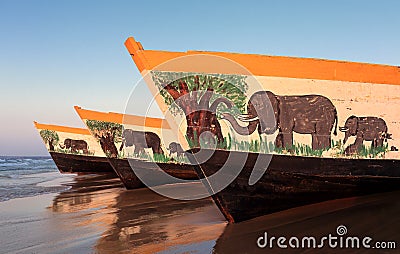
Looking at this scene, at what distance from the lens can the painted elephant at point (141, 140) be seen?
8.33 meters

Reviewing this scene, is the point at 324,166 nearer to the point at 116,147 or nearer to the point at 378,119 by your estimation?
the point at 378,119

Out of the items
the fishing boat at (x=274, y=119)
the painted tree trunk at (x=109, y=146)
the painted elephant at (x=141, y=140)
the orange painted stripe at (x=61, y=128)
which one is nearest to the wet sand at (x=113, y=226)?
the fishing boat at (x=274, y=119)

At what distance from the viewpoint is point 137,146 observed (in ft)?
28.1

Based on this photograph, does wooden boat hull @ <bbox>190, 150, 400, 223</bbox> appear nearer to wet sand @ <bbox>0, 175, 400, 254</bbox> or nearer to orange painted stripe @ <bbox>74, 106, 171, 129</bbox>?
wet sand @ <bbox>0, 175, 400, 254</bbox>

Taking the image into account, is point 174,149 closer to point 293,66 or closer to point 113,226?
point 113,226

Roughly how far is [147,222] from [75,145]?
983 centimetres

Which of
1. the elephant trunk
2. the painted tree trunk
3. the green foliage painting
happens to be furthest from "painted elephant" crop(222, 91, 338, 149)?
the painted tree trunk

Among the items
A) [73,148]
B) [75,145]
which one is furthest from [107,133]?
[73,148]

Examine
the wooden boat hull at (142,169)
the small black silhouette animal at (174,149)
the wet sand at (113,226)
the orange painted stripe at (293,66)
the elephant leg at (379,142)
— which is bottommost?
the wet sand at (113,226)

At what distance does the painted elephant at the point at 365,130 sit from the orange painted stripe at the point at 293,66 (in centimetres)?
48

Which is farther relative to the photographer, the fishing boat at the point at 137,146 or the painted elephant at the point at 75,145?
the painted elephant at the point at 75,145

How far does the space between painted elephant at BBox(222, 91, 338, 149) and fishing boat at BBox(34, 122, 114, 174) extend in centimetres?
980

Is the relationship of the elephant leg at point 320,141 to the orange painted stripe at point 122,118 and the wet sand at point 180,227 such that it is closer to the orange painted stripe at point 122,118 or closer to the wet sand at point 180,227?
the wet sand at point 180,227

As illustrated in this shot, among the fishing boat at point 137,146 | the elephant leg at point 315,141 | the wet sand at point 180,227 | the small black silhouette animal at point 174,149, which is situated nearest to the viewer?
the wet sand at point 180,227
